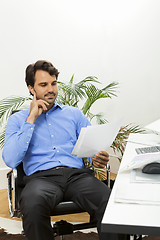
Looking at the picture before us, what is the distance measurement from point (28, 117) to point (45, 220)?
2.20 ft

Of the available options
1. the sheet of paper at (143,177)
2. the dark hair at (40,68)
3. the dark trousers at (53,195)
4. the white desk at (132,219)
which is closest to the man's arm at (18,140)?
the dark trousers at (53,195)

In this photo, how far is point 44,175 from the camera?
199 cm

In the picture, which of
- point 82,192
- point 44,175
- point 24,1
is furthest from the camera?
point 24,1

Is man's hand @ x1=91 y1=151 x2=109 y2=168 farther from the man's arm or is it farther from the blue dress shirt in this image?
the man's arm

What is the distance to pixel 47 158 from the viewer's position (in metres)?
2.08

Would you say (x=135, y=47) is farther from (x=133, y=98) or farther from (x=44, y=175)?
(x=44, y=175)

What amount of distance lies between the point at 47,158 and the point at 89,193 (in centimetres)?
38

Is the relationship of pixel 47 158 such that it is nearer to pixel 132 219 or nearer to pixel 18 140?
pixel 18 140

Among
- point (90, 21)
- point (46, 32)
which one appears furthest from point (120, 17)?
point (46, 32)

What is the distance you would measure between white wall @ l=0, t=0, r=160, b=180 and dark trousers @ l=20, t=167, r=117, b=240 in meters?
1.90

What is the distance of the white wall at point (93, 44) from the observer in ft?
12.0

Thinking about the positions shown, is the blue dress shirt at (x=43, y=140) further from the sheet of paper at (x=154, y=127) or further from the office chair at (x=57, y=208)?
the sheet of paper at (x=154, y=127)

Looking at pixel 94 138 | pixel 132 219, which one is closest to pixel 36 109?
pixel 94 138

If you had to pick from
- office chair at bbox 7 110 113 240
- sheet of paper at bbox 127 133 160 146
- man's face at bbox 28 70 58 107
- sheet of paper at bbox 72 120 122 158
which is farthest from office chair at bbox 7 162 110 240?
sheet of paper at bbox 127 133 160 146
